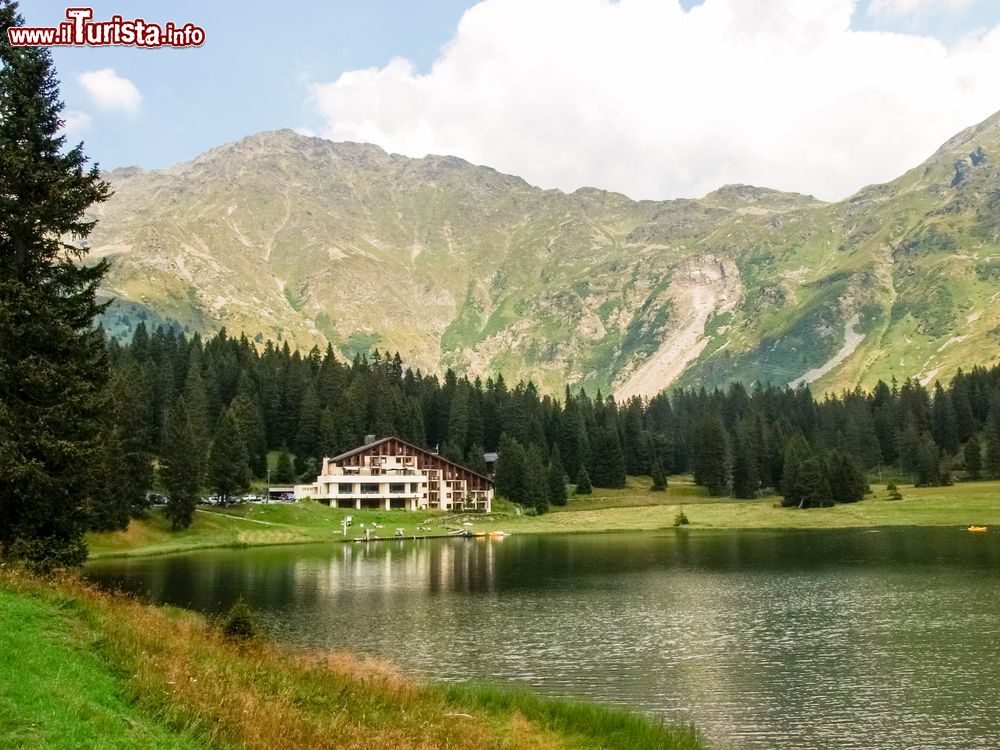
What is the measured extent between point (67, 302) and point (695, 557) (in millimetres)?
73998

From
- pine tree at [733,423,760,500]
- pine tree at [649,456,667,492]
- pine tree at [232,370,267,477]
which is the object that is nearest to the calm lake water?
pine tree at [232,370,267,477]

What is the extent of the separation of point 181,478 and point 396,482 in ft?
185

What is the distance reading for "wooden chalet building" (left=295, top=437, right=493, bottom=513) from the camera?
509 ft

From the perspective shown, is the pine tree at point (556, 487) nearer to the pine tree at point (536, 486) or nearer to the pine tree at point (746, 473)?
the pine tree at point (536, 486)

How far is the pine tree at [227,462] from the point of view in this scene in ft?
408

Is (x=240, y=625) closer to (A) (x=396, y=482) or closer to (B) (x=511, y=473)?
(A) (x=396, y=482)

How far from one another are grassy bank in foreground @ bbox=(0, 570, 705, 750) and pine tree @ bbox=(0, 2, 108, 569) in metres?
5.40

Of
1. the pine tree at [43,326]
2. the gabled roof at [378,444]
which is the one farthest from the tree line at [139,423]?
the gabled roof at [378,444]

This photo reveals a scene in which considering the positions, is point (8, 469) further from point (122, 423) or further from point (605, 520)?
point (605, 520)

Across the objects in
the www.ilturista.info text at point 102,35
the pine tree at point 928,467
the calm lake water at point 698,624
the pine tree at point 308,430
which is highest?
the www.ilturista.info text at point 102,35

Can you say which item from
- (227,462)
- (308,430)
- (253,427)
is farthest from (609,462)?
(227,462)

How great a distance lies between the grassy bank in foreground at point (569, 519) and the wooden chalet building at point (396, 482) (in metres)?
7.50

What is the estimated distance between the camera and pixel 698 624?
49.0m

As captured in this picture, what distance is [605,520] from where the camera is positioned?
14762cm
